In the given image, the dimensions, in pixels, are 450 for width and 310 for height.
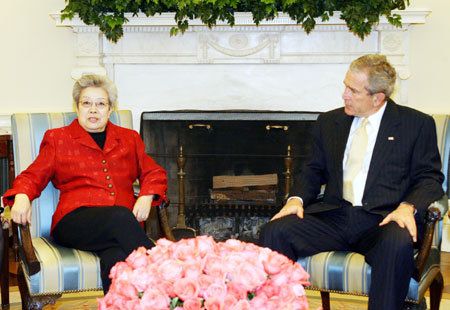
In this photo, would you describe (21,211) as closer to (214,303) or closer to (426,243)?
(214,303)

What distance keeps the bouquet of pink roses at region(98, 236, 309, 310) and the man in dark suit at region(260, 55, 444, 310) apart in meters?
1.02

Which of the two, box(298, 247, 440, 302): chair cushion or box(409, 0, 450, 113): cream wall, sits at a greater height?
box(409, 0, 450, 113): cream wall

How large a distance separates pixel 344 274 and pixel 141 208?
90 cm

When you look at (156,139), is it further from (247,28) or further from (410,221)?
(410,221)

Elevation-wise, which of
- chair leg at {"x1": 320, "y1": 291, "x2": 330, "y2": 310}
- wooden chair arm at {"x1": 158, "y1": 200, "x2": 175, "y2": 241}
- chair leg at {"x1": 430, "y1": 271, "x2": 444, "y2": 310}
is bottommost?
chair leg at {"x1": 320, "y1": 291, "x2": 330, "y2": 310}

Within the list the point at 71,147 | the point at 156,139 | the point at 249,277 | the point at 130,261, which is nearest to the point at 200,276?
the point at 249,277

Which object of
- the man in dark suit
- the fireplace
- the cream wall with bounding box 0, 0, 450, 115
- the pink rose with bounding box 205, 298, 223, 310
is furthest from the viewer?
the cream wall with bounding box 0, 0, 450, 115

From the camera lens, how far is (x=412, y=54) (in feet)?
13.1

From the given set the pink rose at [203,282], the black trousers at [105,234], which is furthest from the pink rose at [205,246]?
the black trousers at [105,234]

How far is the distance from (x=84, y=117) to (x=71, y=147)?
15 cm

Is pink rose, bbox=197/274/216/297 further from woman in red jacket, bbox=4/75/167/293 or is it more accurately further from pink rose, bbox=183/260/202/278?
woman in red jacket, bbox=4/75/167/293

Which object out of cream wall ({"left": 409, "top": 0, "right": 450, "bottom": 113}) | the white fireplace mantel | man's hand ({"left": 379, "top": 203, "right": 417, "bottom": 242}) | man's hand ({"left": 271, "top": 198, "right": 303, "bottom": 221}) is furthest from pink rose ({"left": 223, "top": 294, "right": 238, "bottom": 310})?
cream wall ({"left": 409, "top": 0, "right": 450, "bottom": 113})

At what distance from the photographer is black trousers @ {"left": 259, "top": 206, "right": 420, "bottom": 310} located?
2232 mm

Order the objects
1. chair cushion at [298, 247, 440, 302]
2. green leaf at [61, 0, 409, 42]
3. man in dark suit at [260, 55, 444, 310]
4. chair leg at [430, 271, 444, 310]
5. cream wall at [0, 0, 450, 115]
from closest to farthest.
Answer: chair cushion at [298, 247, 440, 302] → man in dark suit at [260, 55, 444, 310] → chair leg at [430, 271, 444, 310] → green leaf at [61, 0, 409, 42] → cream wall at [0, 0, 450, 115]
